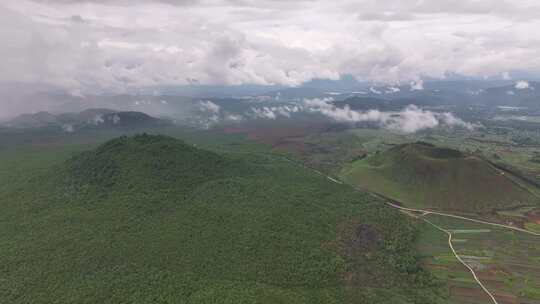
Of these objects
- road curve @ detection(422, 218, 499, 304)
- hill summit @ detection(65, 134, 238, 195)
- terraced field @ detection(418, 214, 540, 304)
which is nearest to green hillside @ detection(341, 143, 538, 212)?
road curve @ detection(422, 218, 499, 304)

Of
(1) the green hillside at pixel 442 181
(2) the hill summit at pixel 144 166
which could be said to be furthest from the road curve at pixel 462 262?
(2) the hill summit at pixel 144 166

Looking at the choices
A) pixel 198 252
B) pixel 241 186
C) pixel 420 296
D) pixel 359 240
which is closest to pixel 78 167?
pixel 241 186

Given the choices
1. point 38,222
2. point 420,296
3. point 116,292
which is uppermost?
point 38,222

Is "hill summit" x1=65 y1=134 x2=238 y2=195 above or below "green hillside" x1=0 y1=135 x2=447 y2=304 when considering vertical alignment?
above

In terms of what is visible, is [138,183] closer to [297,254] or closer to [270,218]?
[270,218]

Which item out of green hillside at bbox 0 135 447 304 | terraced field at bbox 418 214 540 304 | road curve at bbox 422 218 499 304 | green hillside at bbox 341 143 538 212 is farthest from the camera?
green hillside at bbox 341 143 538 212

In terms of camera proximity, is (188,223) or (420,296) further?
(188,223)

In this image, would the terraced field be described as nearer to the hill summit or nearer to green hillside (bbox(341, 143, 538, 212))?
green hillside (bbox(341, 143, 538, 212))
